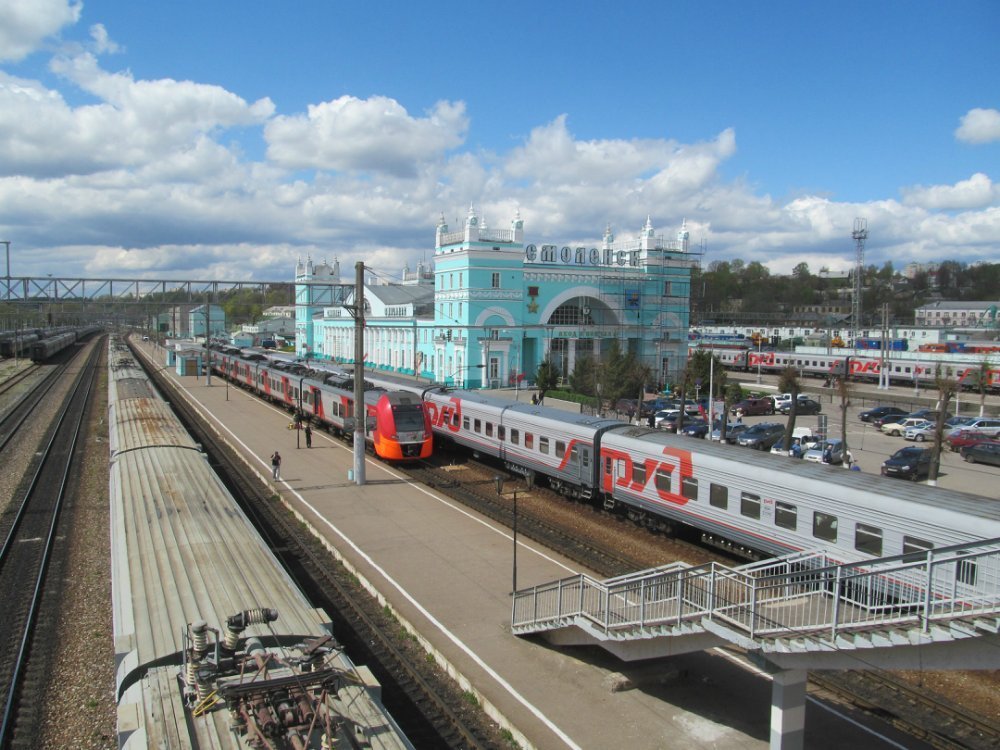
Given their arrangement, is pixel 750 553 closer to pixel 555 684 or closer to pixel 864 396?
pixel 555 684

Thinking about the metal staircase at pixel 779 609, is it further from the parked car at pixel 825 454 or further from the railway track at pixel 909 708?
the parked car at pixel 825 454

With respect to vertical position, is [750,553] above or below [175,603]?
below

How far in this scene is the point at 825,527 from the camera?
14.2m

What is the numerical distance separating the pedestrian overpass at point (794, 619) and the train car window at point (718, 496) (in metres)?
3.56

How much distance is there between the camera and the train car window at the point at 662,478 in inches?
722

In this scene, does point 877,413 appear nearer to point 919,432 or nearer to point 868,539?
point 919,432

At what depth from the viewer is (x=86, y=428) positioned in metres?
37.4

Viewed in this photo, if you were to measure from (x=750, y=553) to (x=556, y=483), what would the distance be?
791 centimetres

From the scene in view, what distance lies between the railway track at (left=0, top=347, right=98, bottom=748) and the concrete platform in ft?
20.3

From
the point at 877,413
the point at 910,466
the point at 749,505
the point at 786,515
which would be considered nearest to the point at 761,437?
the point at 910,466

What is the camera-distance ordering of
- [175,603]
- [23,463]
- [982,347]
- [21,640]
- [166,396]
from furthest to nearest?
[982,347]
[166,396]
[23,463]
[21,640]
[175,603]

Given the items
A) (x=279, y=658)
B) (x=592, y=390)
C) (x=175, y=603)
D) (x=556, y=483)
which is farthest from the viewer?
(x=592, y=390)

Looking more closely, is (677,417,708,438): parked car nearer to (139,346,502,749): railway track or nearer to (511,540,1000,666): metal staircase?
(139,346,502,749): railway track

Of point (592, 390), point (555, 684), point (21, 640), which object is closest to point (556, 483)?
point (555, 684)
